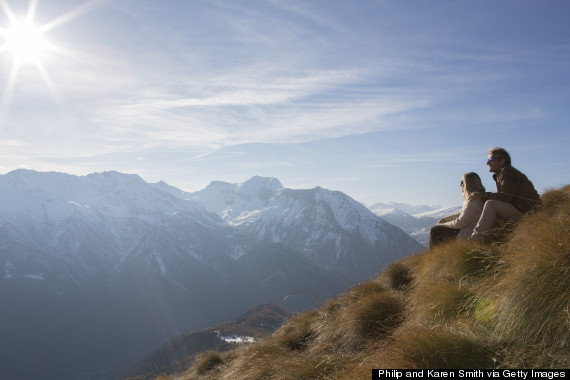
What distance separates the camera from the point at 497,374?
434 cm

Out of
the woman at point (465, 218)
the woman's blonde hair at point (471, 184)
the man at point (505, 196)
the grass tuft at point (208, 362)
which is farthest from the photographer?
the grass tuft at point (208, 362)

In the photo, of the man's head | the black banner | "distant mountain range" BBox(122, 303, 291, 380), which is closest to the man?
the man's head

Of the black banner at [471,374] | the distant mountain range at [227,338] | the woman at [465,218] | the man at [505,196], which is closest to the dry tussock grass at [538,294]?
the black banner at [471,374]

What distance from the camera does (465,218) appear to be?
383 inches

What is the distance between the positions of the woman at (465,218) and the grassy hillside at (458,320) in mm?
1207

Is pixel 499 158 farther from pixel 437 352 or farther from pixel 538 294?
pixel 437 352

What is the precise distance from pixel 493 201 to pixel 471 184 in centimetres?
133

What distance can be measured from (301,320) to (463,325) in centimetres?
604

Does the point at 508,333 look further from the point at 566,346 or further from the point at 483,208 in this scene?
the point at 483,208

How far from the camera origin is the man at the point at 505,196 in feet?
29.1

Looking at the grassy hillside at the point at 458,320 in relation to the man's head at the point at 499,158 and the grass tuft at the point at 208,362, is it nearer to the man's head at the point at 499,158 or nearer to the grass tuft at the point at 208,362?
the grass tuft at the point at 208,362

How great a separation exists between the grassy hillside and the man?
1.64 ft

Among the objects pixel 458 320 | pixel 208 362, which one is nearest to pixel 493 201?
pixel 458 320

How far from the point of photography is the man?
350 inches
